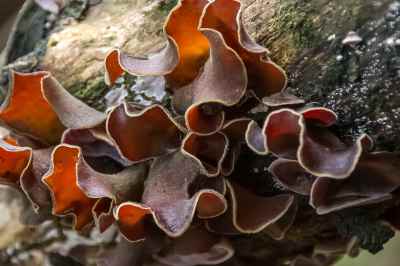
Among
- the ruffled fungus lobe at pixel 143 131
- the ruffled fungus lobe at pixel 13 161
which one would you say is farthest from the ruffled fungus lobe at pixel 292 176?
the ruffled fungus lobe at pixel 13 161

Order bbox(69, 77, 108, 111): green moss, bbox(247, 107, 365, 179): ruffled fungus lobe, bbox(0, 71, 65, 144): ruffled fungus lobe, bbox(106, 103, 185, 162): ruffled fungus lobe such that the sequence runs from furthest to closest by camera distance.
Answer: bbox(69, 77, 108, 111): green moss → bbox(0, 71, 65, 144): ruffled fungus lobe → bbox(106, 103, 185, 162): ruffled fungus lobe → bbox(247, 107, 365, 179): ruffled fungus lobe

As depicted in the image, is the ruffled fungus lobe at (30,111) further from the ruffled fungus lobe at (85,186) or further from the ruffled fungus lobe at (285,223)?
the ruffled fungus lobe at (285,223)

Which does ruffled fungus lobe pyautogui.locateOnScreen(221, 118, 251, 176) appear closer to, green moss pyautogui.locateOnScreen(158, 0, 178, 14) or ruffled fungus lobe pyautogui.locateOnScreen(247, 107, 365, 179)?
ruffled fungus lobe pyautogui.locateOnScreen(247, 107, 365, 179)

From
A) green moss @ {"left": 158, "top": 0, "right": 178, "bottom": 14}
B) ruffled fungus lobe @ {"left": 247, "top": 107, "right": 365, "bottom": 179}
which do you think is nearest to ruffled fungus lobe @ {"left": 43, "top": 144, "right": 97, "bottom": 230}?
ruffled fungus lobe @ {"left": 247, "top": 107, "right": 365, "bottom": 179}

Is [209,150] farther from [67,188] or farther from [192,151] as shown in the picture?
[67,188]

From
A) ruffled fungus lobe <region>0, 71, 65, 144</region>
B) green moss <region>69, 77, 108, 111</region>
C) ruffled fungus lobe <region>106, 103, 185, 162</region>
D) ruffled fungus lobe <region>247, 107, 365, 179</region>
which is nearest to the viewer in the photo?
ruffled fungus lobe <region>247, 107, 365, 179</region>

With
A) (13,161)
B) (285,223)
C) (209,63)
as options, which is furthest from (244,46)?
(13,161)
